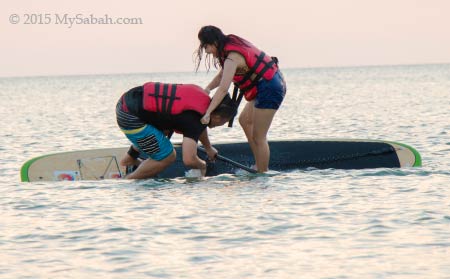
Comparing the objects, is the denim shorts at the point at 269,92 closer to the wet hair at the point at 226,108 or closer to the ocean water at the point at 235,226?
the wet hair at the point at 226,108

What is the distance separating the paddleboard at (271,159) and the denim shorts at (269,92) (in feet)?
3.77

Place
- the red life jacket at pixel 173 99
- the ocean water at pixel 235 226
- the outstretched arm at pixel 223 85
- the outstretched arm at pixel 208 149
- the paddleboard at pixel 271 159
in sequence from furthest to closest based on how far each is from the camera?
the paddleboard at pixel 271 159
the outstretched arm at pixel 208 149
the red life jacket at pixel 173 99
the outstretched arm at pixel 223 85
the ocean water at pixel 235 226

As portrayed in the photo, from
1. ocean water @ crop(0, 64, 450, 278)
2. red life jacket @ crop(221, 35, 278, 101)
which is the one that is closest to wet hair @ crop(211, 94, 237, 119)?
red life jacket @ crop(221, 35, 278, 101)

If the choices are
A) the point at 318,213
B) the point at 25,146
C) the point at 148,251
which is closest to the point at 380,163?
the point at 318,213

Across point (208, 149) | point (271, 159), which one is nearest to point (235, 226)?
point (208, 149)

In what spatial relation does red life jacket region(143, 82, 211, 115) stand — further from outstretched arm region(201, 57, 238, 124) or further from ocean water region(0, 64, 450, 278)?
ocean water region(0, 64, 450, 278)

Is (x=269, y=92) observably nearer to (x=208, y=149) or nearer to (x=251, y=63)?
(x=251, y=63)

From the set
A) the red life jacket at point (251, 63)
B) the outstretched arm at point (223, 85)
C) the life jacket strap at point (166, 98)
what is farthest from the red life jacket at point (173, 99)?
the red life jacket at point (251, 63)

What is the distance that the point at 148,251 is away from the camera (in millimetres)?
7637

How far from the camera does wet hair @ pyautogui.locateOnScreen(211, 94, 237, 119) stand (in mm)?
10422

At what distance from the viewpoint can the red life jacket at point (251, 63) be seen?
34.7ft

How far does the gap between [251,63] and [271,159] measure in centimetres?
174

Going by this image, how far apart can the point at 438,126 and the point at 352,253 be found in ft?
49.7

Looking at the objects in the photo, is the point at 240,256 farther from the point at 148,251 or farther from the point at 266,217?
the point at 266,217
